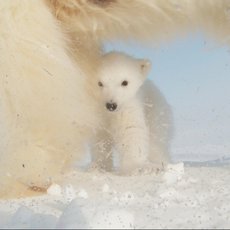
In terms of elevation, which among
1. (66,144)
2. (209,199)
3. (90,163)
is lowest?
(90,163)

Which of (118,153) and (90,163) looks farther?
(90,163)

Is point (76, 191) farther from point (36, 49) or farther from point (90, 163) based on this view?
point (90, 163)

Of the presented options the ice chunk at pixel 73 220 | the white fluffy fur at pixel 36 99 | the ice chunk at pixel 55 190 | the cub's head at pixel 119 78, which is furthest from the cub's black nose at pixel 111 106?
the ice chunk at pixel 73 220

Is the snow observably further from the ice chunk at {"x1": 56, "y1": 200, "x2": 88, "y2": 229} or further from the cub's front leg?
the cub's front leg

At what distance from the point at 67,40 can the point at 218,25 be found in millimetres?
1165

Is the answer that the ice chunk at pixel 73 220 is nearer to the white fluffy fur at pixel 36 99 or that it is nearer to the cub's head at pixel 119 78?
the white fluffy fur at pixel 36 99

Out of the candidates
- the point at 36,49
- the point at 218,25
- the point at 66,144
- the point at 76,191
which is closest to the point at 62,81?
the point at 36,49

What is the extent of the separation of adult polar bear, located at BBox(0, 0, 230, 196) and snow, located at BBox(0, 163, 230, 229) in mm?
284

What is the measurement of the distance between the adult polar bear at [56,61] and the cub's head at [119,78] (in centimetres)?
9

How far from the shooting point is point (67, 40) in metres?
4.33

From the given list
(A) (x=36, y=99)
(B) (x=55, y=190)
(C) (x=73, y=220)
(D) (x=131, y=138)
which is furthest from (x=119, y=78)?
(C) (x=73, y=220)

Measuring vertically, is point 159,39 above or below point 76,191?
above

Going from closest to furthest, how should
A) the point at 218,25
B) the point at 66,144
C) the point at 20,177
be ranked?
1. the point at 20,177
2. the point at 66,144
3. the point at 218,25

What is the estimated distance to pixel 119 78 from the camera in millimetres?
4723
